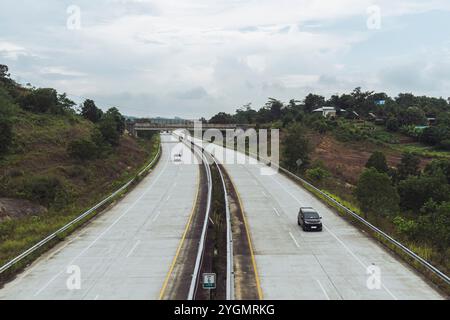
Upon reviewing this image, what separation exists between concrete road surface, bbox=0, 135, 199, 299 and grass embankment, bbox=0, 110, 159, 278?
2265mm

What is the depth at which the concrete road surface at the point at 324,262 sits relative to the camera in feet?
63.1

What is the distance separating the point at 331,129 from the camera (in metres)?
116

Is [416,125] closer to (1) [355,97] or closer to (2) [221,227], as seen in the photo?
(1) [355,97]

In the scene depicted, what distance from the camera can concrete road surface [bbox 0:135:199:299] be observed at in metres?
19.3

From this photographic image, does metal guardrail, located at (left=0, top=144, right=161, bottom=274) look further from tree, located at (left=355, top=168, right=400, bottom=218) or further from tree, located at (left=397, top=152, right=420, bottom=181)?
tree, located at (left=397, top=152, right=420, bottom=181)

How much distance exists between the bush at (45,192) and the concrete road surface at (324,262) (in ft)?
51.1

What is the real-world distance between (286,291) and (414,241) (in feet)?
46.2

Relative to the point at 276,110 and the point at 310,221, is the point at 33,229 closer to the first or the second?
the point at 310,221

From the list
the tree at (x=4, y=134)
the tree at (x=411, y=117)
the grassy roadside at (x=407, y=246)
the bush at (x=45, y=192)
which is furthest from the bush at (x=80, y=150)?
the tree at (x=411, y=117)

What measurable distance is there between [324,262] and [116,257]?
35.7 ft

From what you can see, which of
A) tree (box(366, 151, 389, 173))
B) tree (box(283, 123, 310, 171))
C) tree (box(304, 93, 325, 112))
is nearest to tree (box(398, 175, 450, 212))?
tree (box(366, 151, 389, 173))

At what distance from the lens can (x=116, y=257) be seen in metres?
24.4
